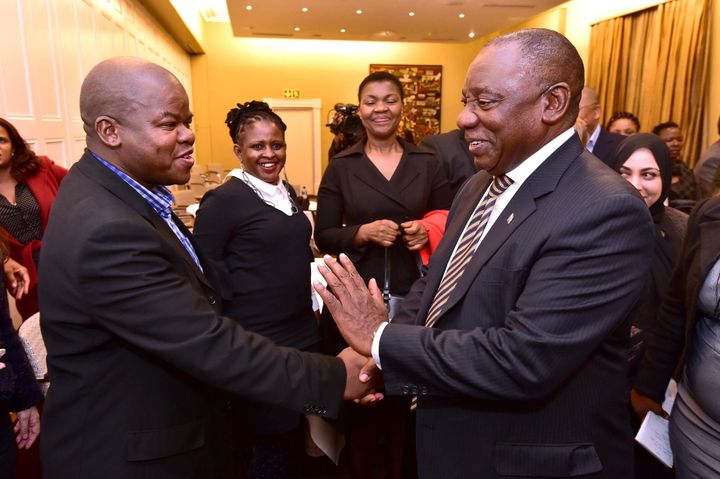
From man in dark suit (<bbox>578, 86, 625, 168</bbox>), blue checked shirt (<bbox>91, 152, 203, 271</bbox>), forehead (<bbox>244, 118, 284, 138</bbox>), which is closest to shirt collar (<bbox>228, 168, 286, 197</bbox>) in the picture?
forehead (<bbox>244, 118, 284, 138</bbox>)

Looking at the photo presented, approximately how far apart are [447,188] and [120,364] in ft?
6.02

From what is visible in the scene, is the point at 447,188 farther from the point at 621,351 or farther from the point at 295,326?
the point at 621,351

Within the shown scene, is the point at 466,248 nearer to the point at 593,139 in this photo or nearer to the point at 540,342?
the point at 540,342

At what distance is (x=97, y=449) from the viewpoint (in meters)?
1.16

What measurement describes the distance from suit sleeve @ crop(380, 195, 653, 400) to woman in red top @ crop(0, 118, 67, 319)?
2.74m

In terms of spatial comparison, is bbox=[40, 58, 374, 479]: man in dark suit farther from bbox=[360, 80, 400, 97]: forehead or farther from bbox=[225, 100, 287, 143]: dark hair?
bbox=[360, 80, 400, 97]: forehead

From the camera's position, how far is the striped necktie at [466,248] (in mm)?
1282

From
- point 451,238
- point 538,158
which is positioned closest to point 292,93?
point 451,238

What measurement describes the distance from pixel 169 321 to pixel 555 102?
999 millimetres

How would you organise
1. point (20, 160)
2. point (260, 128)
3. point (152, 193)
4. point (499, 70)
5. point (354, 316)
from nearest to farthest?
point (499, 70), point (152, 193), point (354, 316), point (260, 128), point (20, 160)

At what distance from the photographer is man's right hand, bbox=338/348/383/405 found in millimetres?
1440

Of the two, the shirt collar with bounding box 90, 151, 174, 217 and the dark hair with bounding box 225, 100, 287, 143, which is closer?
the shirt collar with bounding box 90, 151, 174, 217

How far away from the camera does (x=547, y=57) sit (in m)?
1.13

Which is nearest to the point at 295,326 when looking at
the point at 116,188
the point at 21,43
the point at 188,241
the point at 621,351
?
the point at 188,241
